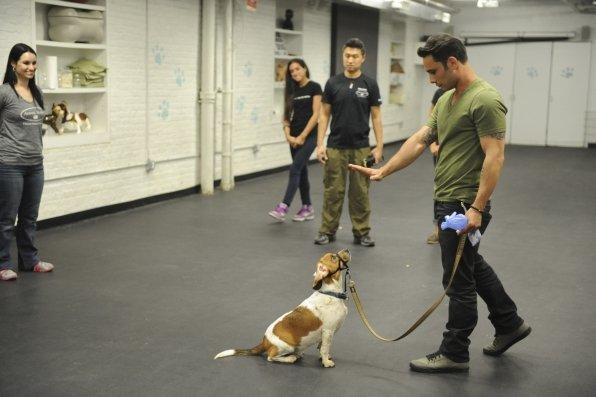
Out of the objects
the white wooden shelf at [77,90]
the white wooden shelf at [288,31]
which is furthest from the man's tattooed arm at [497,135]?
the white wooden shelf at [288,31]

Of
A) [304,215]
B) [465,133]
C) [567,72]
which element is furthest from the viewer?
[567,72]

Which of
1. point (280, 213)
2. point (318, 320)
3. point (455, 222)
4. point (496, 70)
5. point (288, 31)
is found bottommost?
point (280, 213)

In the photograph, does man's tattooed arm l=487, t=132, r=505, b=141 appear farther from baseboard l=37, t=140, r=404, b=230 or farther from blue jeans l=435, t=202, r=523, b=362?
baseboard l=37, t=140, r=404, b=230

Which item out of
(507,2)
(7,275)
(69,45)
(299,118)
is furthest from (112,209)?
(507,2)

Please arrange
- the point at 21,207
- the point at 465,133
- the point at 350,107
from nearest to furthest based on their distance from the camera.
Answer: the point at 465,133 → the point at 21,207 → the point at 350,107

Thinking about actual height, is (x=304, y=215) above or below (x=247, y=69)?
below

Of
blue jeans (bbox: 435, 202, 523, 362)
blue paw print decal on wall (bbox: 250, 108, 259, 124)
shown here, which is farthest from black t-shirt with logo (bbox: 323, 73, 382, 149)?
blue paw print decal on wall (bbox: 250, 108, 259, 124)

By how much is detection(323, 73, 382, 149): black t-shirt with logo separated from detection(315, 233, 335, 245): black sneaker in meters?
0.73

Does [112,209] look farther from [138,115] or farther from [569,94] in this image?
[569,94]

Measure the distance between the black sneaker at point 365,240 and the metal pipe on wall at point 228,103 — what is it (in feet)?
10.5

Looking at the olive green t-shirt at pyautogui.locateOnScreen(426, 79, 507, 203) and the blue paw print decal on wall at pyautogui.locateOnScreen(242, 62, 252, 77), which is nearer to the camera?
the olive green t-shirt at pyautogui.locateOnScreen(426, 79, 507, 203)

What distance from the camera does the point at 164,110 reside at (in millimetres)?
8242

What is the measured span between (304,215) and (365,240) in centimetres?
114

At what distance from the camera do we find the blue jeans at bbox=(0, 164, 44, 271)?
15.8 ft
